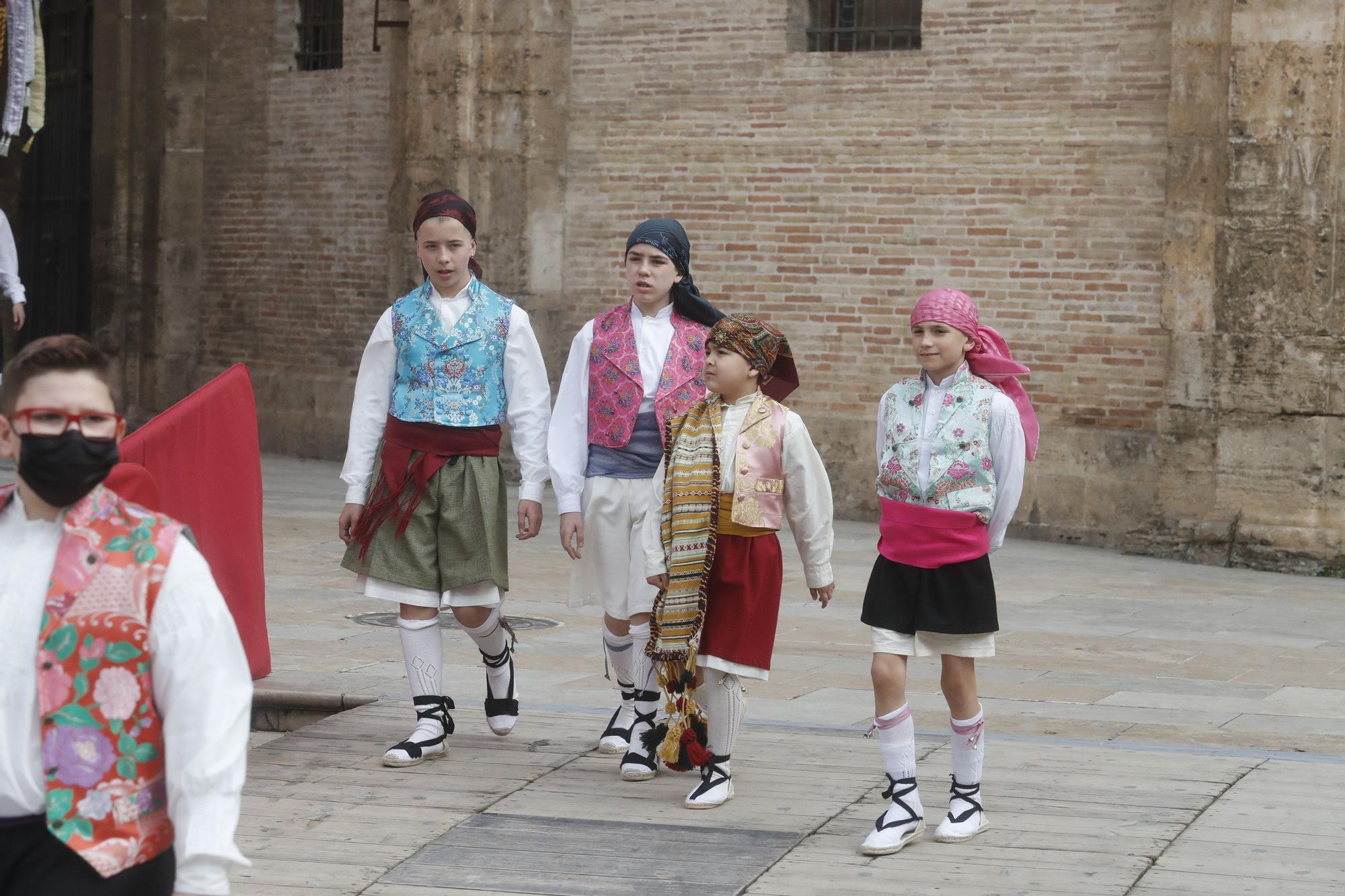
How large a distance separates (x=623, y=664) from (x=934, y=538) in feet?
4.69

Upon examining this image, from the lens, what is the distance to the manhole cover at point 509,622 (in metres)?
9.05

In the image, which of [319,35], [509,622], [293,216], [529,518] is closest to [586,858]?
[529,518]

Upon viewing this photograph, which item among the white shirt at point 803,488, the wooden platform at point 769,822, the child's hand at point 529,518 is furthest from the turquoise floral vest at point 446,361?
the wooden platform at point 769,822

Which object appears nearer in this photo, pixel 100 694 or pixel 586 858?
pixel 100 694

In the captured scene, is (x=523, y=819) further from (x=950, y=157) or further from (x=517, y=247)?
(x=517, y=247)

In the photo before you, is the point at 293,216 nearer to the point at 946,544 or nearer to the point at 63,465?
the point at 946,544

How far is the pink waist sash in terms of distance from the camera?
519 centimetres

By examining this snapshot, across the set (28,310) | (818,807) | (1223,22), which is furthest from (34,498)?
(28,310)

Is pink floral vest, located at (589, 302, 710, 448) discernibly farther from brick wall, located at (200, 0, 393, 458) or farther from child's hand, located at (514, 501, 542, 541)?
brick wall, located at (200, 0, 393, 458)

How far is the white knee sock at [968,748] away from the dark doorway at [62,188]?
15.3 metres

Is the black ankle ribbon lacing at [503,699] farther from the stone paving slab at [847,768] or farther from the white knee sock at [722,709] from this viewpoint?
the white knee sock at [722,709]

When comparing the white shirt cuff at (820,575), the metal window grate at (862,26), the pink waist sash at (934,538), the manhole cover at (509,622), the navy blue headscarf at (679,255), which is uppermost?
the metal window grate at (862,26)

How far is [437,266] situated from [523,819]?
1.80 m

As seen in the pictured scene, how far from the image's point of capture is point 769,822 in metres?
5.35
